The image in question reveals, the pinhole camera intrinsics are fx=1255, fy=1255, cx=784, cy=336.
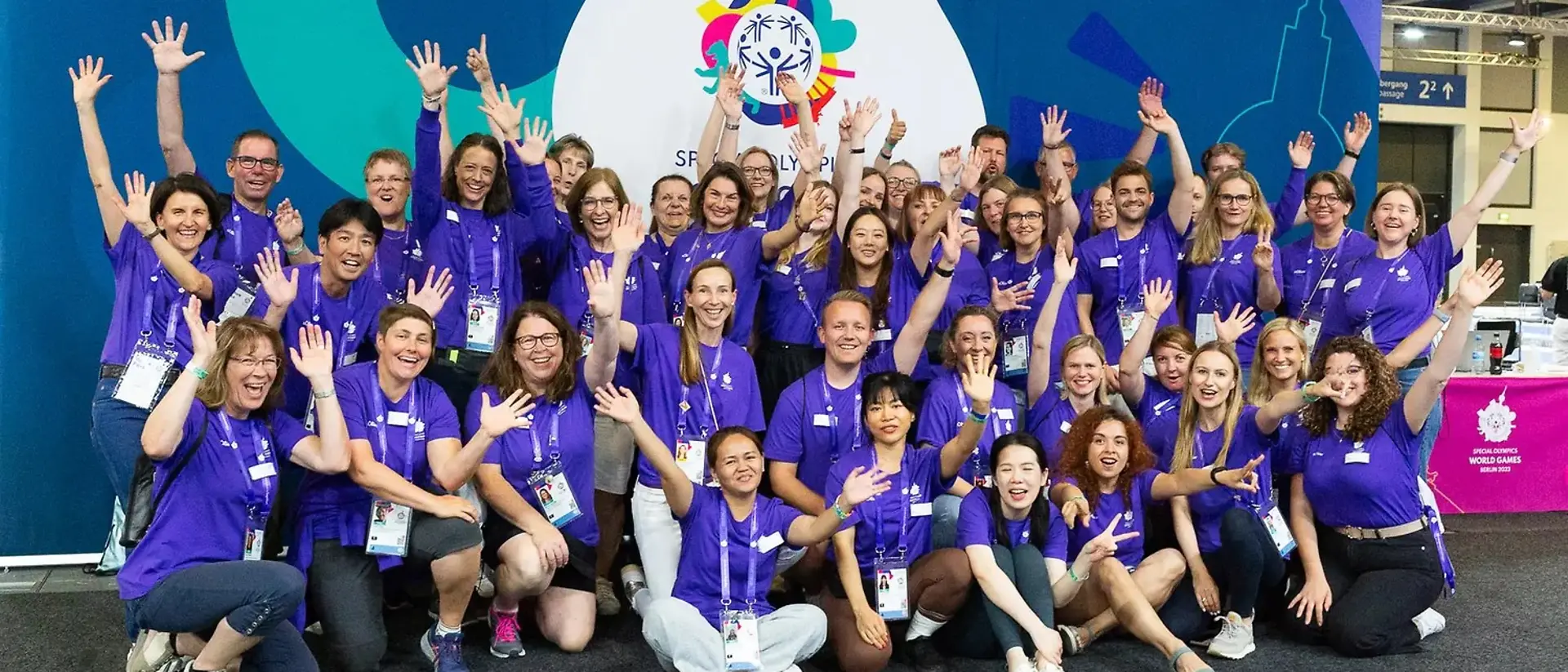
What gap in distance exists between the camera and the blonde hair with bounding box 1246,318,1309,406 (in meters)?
4.12

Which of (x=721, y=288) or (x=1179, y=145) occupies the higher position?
(x=1179, y=145)

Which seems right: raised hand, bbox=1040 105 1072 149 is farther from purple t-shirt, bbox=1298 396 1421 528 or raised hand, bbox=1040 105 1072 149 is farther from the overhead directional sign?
the overhead directional sign

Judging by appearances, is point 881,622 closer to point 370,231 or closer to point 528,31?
point 370,231

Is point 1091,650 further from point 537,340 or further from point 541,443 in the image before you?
point 537,340

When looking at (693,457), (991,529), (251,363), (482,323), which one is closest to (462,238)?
(482,323)

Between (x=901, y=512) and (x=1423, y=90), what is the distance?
14940mm

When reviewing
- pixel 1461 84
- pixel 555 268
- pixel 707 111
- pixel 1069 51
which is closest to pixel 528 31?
pixel 707 111

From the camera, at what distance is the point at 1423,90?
52.1 ft

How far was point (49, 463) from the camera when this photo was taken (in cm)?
493

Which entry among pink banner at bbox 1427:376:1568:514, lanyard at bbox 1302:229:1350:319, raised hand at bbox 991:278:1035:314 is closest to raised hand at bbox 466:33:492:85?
raised hand at bbox 991:278:1035:314

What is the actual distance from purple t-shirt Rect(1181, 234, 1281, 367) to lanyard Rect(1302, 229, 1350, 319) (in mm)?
205

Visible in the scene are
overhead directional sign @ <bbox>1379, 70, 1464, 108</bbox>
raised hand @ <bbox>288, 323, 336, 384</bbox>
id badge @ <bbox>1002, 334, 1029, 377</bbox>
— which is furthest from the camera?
overhead directional sign @ <bbox>1379, 70, 1464, 108</bbox>

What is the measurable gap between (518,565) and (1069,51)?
11.6ft

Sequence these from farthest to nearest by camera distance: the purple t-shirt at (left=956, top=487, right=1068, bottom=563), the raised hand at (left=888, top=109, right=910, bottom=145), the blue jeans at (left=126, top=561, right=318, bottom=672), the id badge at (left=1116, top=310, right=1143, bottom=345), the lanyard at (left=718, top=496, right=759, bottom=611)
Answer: the raised hand at (left=888, top=109, right=910, bottom=145) < the id badge at (left=1116, top=310, right=1143, bottom=345) < the purple t-shirt at (left=956, top=487, right=1068, bottom=563) < the lanyard at (left=718, top=496, right=759, bottom=611) < the blue jeans at (left=126, top=561, right=318, bottom=672)
